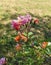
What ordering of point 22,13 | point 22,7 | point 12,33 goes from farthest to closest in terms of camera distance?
point 22,7
point 22,13
point 12,33

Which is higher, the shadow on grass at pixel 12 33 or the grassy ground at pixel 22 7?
the shadow on grass at pixel 12 33

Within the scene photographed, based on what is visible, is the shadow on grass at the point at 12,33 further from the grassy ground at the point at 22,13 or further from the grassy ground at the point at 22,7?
the grassy ground at the point at 22,7

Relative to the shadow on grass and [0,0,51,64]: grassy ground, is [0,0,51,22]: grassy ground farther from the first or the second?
the shadow on grass

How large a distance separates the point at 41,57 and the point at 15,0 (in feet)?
14.7

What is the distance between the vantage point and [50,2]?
8438 mm

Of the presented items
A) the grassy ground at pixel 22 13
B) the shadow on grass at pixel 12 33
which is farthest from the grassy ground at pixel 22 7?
the shadow on grass at pixel 12 33

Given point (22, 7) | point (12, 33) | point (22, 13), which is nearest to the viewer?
point (12, 33)

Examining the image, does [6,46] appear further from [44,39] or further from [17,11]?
[17,11]

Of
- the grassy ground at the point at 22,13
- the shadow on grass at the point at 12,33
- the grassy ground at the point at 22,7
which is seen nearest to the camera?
the shadow on grass at the point at 12,33

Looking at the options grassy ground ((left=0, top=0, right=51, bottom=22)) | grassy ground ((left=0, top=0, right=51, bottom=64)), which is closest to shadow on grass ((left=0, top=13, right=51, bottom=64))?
grassy ground ((left=0, top=0, right=51, bottom=64))

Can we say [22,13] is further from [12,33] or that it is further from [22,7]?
[12,33]

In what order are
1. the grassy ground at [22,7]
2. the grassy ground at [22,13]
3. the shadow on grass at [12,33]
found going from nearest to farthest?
the shadow on grass at [12,33] → the grassy ground at [22,13] → the grassy ground at [22,7]

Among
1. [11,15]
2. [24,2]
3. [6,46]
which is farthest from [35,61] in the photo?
[24,2]

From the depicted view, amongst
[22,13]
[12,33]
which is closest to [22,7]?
[22,13]
